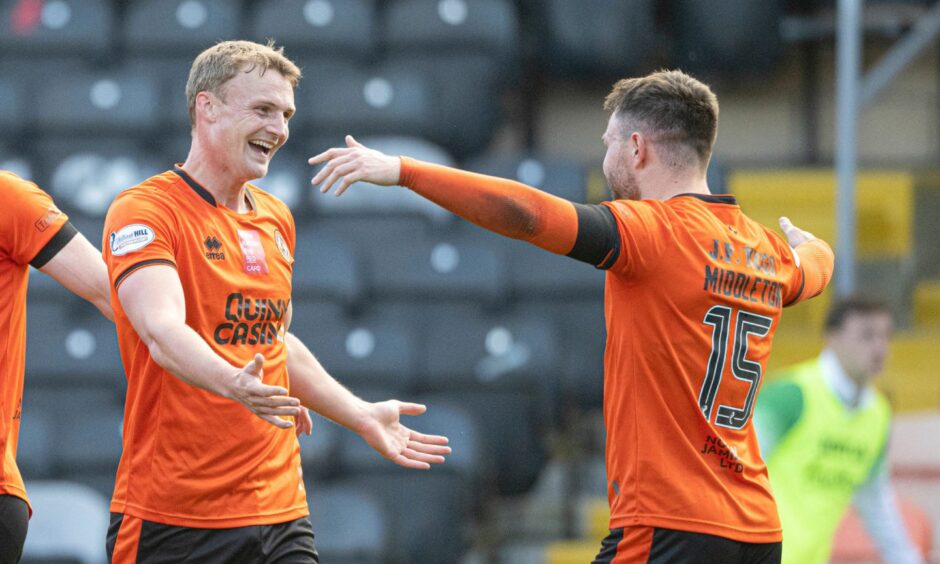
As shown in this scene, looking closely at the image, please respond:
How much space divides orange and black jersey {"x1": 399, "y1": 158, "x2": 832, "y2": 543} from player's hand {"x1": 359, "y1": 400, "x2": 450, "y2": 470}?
50 cm

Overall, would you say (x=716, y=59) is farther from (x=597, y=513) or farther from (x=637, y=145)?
(x=637, y=145)

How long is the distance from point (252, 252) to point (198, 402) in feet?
1.30

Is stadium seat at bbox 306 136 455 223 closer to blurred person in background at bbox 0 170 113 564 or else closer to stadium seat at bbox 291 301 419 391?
stadium seat at bbox 291 301 419 391

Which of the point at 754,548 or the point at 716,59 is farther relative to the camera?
the point at 716,59

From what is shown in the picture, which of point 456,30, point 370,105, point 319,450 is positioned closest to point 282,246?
point 319,450

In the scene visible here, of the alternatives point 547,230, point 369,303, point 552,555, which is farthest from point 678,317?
point 369,303

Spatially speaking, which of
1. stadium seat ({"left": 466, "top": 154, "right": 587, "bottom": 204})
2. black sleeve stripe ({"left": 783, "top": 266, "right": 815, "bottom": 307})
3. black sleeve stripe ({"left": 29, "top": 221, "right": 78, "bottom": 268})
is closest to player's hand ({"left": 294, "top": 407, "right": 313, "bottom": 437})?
black sleeve stripe ({"left": 29, "top": 221, "right": 78, "bottom": 268})

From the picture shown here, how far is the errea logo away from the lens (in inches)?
140

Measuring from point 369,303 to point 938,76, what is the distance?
13.4 ft

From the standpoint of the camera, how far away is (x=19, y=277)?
3695 mm

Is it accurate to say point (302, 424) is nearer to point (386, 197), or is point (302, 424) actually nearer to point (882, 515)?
point (882, 515)

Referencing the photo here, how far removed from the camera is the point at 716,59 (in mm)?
8859

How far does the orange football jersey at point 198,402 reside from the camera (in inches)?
138

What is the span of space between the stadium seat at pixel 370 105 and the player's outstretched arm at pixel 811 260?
4270 millimetres
